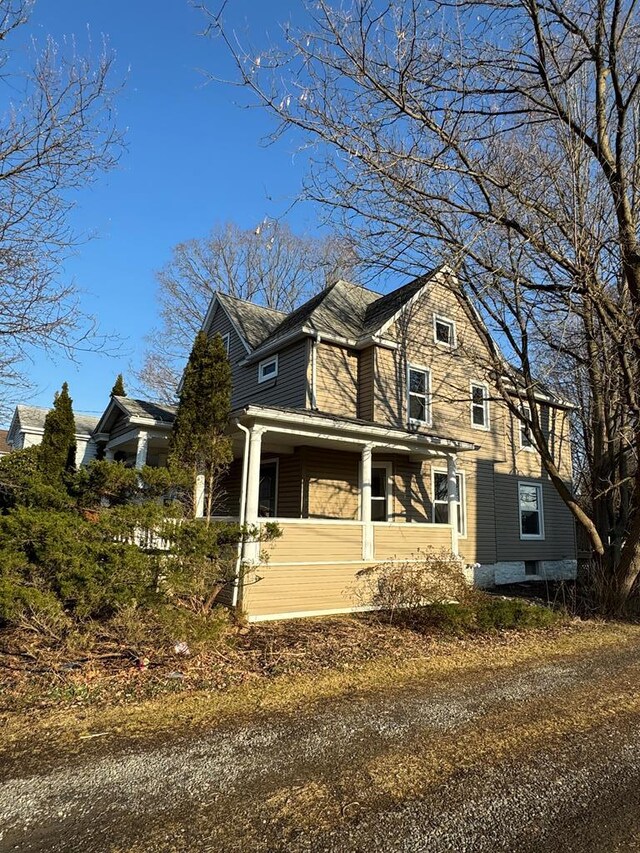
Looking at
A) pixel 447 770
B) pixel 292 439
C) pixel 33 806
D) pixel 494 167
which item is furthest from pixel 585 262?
pixel 33 806

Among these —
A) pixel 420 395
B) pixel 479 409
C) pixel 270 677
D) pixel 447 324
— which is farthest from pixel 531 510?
A: pixel 270 677

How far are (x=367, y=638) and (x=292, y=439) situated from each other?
4.28 metres

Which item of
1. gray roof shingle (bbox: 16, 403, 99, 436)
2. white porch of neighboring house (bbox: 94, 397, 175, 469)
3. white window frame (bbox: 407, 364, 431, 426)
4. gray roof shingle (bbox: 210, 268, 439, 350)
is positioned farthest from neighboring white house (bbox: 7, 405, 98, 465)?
white window frame (bbox: 407, 364, 431, 426)

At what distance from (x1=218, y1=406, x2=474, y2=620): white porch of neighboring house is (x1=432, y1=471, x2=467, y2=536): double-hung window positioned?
192cm

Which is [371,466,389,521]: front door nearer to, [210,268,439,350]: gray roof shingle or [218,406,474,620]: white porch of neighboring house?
[218,406,474,620]: white porch of neighboring house

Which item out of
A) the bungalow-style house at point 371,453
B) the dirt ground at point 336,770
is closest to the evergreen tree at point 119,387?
the bungalow-style house at point 371,453

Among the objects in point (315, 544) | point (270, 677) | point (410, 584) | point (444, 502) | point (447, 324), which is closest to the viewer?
point (270, 677)

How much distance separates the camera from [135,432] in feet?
41.4

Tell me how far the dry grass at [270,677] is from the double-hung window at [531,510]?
25.0ft

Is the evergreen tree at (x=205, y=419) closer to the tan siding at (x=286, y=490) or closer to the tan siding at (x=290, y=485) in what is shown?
the tan siding at (x=286, y=490)

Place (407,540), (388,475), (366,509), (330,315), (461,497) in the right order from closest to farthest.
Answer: (366,509) → (407,540) → (388,475) → (330,315) → (461,497)

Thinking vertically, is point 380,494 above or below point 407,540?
above

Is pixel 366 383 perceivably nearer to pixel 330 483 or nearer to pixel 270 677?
pixel 330 483

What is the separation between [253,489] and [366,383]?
18.3ft
